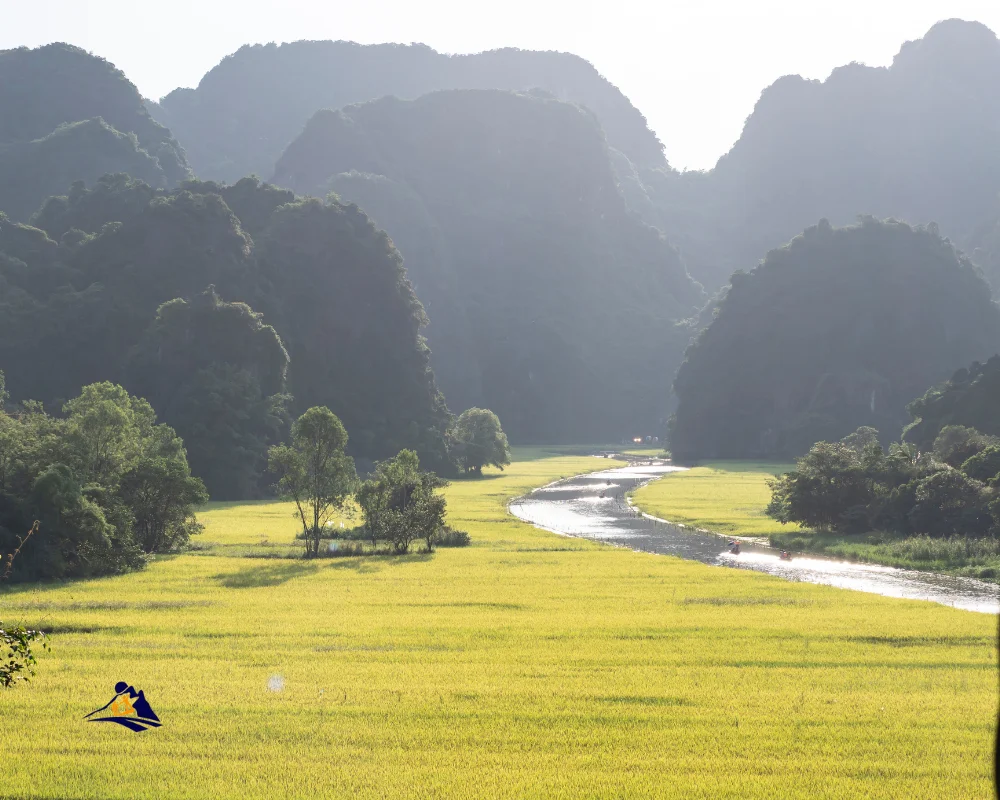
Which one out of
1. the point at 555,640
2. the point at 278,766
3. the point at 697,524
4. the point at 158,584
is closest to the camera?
the point at 278,766

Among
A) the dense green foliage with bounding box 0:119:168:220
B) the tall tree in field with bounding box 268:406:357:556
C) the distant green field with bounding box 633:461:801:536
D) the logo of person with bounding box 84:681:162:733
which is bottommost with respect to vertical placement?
the distant green field with bounding box 633:461:801:536

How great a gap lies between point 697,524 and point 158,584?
38.8 m

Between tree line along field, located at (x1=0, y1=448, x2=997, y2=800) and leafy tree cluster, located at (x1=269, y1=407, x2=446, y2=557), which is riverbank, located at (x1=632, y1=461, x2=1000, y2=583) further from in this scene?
leafy tree cluster, located at (x1=269, y1=407, x2=446, y2=557)

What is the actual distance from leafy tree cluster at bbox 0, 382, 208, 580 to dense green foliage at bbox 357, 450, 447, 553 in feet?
29.1

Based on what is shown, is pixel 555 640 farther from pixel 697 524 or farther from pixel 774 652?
pixel 697 524

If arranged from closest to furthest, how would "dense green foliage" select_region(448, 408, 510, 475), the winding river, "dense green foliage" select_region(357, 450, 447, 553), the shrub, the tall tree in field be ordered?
the winding river, the tall tree in field, "dense green foliage" select_region(357, 450, 447, 553), the shrub, "dense green foliage" select_region(448, 408, 510, 475)

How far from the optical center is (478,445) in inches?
5153

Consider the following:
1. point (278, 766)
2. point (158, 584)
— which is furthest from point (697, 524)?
point (278, 766)

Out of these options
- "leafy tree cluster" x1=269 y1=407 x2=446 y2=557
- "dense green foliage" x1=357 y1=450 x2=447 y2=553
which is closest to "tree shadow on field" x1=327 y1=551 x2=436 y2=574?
"dense green foliage" x1=357 y1=450 x2=447 y2=553

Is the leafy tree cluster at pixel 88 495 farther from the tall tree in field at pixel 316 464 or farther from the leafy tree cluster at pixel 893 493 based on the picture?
the leafy tree cluster at pixel 893 493

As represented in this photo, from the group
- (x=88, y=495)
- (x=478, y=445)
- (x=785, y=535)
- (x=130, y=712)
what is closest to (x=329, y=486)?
(x=88, y=495)

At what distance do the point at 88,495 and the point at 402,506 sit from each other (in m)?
16.5

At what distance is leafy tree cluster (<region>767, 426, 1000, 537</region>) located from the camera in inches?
1872

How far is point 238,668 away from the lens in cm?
2064
